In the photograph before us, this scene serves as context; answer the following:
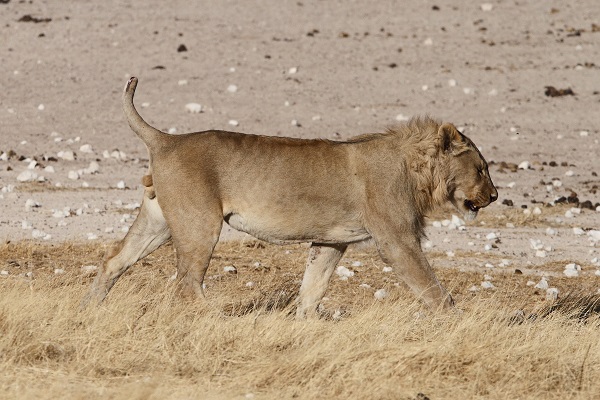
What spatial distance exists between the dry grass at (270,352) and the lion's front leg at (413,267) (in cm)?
14

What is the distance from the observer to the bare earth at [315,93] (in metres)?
11.9

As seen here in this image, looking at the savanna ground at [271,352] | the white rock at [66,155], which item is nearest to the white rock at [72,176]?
the white rock at [66,155]

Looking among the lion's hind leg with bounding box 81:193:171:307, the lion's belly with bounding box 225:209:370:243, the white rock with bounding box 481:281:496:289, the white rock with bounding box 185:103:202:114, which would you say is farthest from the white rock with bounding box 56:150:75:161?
the lion's belly with bounding box 225:209:370:243

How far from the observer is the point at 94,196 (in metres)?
13.0

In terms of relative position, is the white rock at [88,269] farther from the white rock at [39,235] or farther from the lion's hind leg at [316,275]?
the lion's hind leg at [316,275]

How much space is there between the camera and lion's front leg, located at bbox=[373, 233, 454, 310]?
7398mm

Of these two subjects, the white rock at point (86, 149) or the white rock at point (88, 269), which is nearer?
the white rock at point (88, 269)

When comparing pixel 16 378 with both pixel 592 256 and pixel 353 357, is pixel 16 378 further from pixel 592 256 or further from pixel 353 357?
pixel 592 256

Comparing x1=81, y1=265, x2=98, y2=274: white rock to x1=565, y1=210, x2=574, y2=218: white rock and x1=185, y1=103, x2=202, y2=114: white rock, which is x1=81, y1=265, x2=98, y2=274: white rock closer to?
x1=565, y1=210, x2=574, y2=218: white rock

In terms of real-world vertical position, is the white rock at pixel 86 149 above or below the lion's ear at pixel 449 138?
below

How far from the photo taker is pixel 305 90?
19297 millimetres

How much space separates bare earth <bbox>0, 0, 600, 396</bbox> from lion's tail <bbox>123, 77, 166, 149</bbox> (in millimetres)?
3067

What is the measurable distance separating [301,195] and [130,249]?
3.80 ft

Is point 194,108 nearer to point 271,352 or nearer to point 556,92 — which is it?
point 556,92
